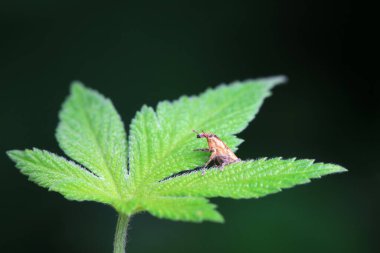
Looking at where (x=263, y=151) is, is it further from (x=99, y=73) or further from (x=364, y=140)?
(x=99, y=73)

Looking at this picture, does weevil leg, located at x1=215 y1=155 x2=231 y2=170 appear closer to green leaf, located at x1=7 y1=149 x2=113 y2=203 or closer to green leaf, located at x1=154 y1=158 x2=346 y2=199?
green leaf, located at x1=154 y1=158 x2=346 y2=199

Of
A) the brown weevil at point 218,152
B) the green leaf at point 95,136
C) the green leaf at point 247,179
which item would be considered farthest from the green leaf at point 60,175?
the brown weevil at point 218,152

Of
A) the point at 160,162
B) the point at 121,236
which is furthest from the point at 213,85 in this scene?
the point at 121,236

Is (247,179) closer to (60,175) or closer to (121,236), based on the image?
(121,236)

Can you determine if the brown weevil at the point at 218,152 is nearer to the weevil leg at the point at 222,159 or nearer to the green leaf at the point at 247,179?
the weevil leg at the point at 222,159

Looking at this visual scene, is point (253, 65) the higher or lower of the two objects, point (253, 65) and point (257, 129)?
the higher

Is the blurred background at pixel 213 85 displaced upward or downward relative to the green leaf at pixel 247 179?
upward

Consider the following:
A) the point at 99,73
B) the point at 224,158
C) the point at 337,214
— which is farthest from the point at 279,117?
the point at 224,158
